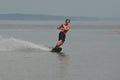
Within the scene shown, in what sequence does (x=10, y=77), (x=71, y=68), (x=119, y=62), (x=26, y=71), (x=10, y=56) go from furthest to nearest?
(x=10, y=56), (x=119, y=62), (x=71, y=68), (x=26, y=71), (x=10, y=77)

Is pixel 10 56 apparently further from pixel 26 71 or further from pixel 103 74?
pixel 103 74

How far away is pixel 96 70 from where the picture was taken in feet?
71.9

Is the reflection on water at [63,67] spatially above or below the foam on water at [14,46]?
below

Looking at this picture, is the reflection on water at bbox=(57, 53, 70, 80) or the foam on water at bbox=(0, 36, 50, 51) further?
the foam on water at bbox=(0, 36, 50, 51)

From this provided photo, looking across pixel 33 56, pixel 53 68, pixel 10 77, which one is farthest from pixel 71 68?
pixel 33 56

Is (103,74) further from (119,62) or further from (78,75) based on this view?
(119,62)

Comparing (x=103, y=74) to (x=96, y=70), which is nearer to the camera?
(x=103, y=74)

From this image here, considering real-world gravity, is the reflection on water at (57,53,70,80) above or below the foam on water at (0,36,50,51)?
below

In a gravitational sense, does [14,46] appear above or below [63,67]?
above

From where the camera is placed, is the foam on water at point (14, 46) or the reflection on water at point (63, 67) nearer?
the reflection on water at point (63, 67)

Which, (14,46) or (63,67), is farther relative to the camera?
(14,46)

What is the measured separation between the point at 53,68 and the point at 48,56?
246 inches

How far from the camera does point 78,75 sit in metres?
20.2

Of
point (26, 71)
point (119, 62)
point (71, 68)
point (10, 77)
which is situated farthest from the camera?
point (119, 62)
